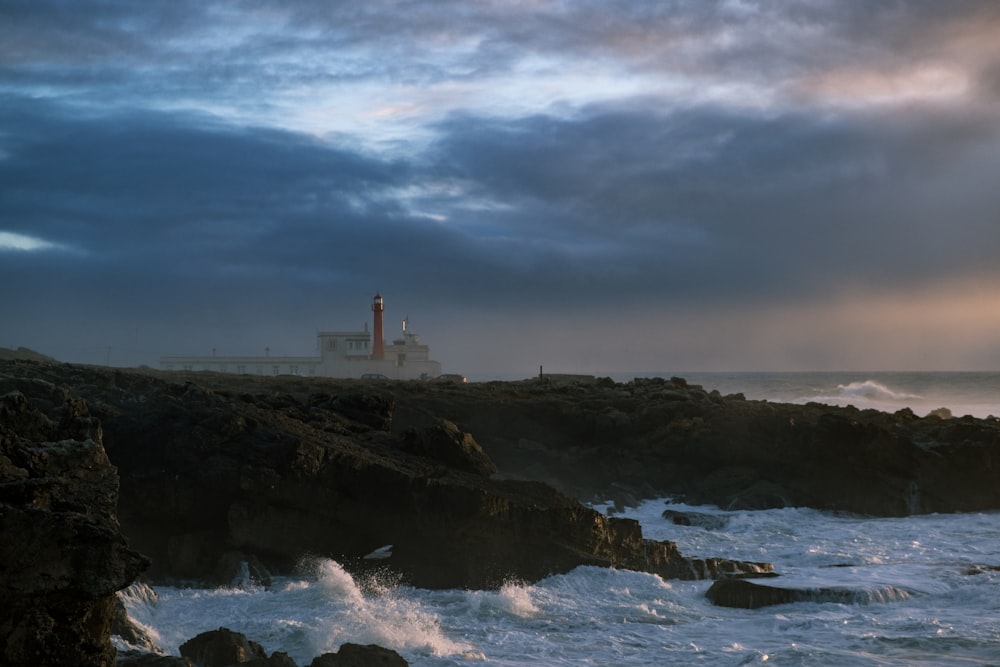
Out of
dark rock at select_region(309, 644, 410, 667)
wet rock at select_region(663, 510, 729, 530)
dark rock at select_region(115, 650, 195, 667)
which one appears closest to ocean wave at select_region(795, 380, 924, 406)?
wet rock at select_region(663, 510, 729, 530)

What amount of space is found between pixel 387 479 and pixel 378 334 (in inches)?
2029

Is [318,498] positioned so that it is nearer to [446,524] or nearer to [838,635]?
[446,524]

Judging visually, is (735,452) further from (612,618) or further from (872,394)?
(872,394)

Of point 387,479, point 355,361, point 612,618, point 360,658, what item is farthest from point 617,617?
point 355,361

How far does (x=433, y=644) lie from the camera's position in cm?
1169

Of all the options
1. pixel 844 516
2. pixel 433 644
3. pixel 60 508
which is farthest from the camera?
pixel 844 516

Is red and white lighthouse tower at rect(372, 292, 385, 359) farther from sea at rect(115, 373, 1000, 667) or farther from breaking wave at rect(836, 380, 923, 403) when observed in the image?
sea at rect(115, 373, 1000, 667)

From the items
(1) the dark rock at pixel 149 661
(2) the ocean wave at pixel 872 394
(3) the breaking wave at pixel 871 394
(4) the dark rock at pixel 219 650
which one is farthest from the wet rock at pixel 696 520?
(2) the ocean wave at pixel 872 394

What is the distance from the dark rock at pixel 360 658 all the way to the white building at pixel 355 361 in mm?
53134

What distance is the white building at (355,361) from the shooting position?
2527 inches

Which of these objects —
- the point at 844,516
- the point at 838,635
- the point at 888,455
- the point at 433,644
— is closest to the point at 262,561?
the point at 433,644

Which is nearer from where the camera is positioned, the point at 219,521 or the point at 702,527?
the point at 219,521

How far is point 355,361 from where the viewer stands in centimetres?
6462

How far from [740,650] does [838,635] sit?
4.89 feet
